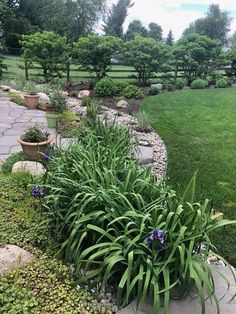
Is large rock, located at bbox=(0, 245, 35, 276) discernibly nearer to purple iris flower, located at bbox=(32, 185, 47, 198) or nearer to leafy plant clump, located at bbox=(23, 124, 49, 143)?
purple iris flower, located at bbox=(32, 185, 47, 198)

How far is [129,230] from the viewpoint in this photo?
6.43 feet

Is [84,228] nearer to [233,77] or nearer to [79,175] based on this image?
[79,175]

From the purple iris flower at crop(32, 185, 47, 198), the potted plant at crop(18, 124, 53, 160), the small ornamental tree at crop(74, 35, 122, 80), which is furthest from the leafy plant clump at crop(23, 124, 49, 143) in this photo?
the small ornamental tree at crop(74, 35, 122, 80)

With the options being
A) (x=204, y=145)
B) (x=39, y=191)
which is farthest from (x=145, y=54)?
(x=39, y=191)

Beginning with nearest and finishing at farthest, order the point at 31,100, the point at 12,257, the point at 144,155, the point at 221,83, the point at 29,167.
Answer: the point at 12,257
the point at 29,167
the point at 144,155
the point at 31,100
the point at 221,83

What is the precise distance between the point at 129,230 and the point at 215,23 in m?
36.5

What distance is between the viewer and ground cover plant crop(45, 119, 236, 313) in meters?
1.75

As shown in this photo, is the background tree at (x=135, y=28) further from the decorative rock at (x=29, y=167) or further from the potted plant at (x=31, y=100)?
the decorative rock at (x=29, y=167)

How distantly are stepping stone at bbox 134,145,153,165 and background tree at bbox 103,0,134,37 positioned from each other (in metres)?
34.1

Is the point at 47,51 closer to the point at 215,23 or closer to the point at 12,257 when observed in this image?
the point at 12,257

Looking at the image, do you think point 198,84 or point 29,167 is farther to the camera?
point 198,84

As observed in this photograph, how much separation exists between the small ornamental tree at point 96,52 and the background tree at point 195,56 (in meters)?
3.41

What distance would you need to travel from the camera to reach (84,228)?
2088 mm

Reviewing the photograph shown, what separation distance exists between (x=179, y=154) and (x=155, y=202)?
265 cm
